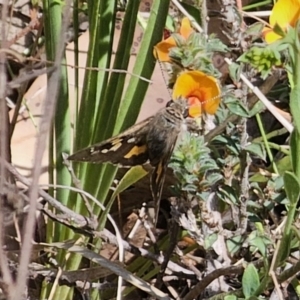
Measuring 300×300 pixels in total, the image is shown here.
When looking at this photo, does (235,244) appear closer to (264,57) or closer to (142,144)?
(142,144)

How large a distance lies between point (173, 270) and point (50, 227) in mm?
278

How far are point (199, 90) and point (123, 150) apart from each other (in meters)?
0.22

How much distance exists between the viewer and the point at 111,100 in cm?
138

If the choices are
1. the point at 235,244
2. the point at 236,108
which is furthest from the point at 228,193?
the point at 236,108

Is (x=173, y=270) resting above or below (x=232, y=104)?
below

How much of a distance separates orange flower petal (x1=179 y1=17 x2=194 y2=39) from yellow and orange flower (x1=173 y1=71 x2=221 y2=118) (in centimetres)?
9

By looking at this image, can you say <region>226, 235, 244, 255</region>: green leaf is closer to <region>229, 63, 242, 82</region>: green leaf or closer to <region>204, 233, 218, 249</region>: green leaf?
<region>204, 233, 218, 249</region>: green leaf

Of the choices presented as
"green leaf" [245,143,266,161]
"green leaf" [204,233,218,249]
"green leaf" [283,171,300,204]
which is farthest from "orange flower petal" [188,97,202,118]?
"green leaf" [283,171,300,204]

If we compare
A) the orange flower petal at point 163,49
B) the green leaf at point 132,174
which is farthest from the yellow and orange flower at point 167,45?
the green leaf at point 132,174

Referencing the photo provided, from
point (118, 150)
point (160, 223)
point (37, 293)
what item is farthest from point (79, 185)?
point (160, 223)

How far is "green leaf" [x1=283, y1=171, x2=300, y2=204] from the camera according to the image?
884 millimetres

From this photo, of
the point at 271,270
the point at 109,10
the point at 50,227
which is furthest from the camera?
the point at 50,227

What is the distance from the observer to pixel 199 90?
112 centimetres

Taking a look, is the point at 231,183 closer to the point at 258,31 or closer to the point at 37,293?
the point at 258,31
